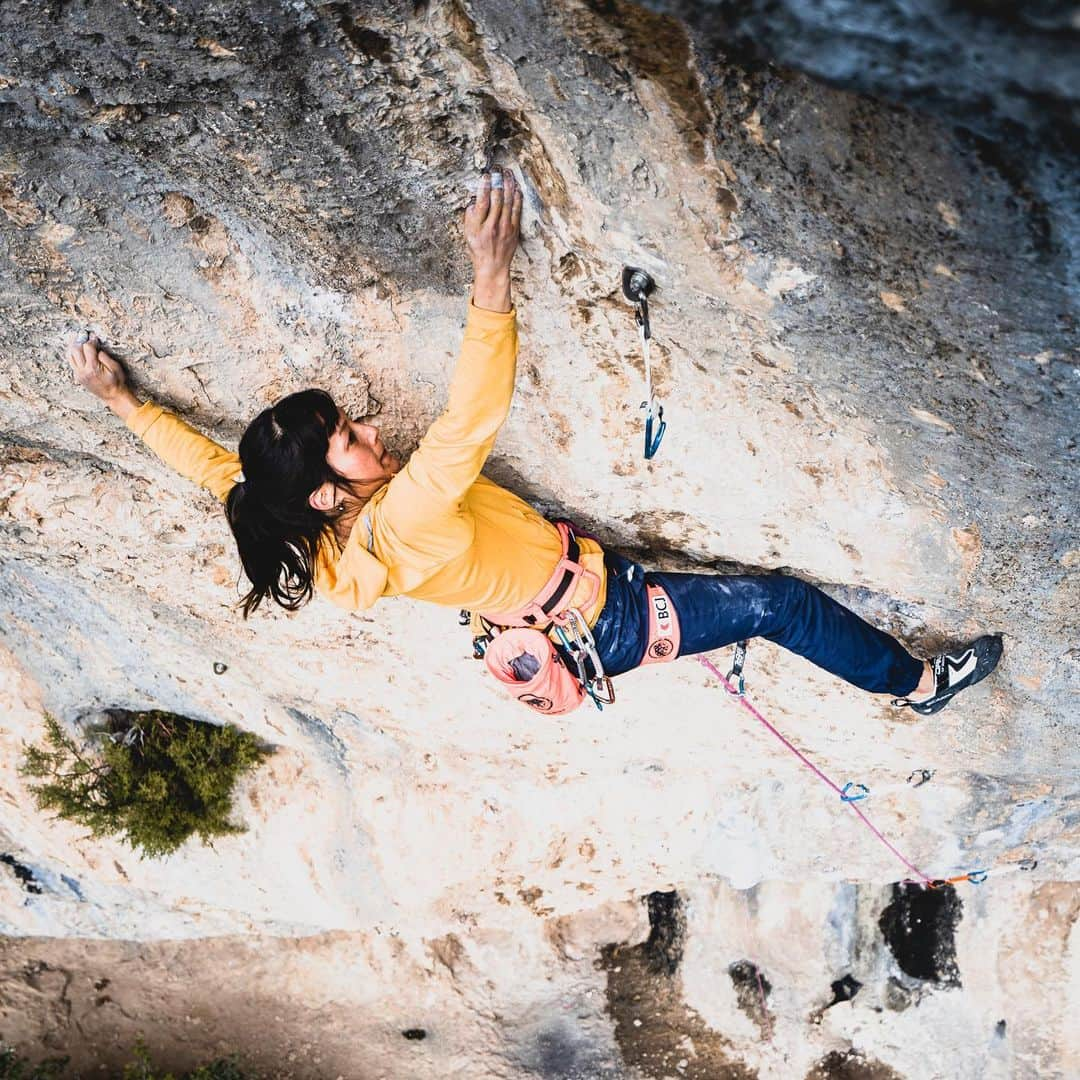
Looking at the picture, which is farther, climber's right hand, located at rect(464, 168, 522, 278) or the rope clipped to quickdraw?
the rope clipped to quickdraw

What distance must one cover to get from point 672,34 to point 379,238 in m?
1.11

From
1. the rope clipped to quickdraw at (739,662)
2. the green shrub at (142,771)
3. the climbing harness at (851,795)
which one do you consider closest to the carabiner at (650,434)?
the rope clipped to quickdraw at (739,662)

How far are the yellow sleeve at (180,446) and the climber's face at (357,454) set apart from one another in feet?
2.03

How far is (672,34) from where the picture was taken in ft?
6.26

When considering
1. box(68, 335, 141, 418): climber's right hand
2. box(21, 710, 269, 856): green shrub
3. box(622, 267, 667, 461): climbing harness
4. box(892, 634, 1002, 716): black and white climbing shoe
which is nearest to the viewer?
box(622, 267, 667, 461): climbing harness

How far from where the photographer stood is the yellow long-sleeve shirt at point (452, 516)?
2.44 m

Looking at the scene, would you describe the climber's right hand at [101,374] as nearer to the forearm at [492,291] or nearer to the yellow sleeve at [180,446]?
the yellow sleeve at [180,446]

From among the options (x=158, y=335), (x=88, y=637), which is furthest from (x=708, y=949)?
(x=158, y=335)

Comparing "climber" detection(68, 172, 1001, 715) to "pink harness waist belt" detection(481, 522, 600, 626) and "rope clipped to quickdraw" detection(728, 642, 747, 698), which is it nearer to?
"pink harness waist belt" detection(481, 522, 600, 626)

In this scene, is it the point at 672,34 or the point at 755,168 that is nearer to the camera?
the point at 672,34

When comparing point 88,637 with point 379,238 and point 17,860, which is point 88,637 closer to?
point 17,860

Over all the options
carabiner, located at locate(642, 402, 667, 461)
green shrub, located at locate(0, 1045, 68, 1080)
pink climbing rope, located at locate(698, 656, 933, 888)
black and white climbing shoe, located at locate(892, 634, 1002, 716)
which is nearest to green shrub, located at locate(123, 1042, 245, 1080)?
green shrub, located at locate(0, 1045, 68, 1080)

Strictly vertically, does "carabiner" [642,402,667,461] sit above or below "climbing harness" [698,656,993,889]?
above

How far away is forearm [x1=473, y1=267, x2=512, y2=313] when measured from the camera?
240 cm
